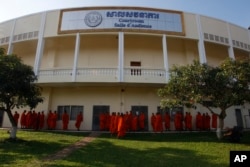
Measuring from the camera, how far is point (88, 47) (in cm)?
1625

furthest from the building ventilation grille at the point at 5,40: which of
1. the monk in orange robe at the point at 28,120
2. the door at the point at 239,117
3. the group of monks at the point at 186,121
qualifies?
the door at the point at 239,117

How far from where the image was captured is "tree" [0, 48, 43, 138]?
8.85 metres

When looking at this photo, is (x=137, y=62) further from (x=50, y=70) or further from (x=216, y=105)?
(x=216, y=105)

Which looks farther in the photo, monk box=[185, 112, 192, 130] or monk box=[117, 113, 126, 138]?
monk box=[185, 112, 192, 130]

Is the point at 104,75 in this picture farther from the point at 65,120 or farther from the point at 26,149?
the point at 26,149

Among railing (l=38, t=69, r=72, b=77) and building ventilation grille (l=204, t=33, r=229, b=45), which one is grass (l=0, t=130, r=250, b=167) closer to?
railing (l=38, t=69, r=72, b=77)

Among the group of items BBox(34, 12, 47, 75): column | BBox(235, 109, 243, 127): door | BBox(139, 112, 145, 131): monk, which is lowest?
BBox(139, 112, 145, 131): monk

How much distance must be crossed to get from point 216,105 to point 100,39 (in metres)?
9.17

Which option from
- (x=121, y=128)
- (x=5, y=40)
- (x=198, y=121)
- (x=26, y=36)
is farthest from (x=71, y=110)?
(x=198, y=121)

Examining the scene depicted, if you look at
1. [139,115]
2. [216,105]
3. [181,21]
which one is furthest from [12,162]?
[181,21]

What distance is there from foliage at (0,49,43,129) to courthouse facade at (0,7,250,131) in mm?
3844

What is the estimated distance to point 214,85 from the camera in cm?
964

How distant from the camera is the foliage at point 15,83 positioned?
8852 mm

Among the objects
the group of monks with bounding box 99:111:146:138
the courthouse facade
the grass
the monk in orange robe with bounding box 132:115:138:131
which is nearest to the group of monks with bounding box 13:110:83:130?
the courthouse facade
